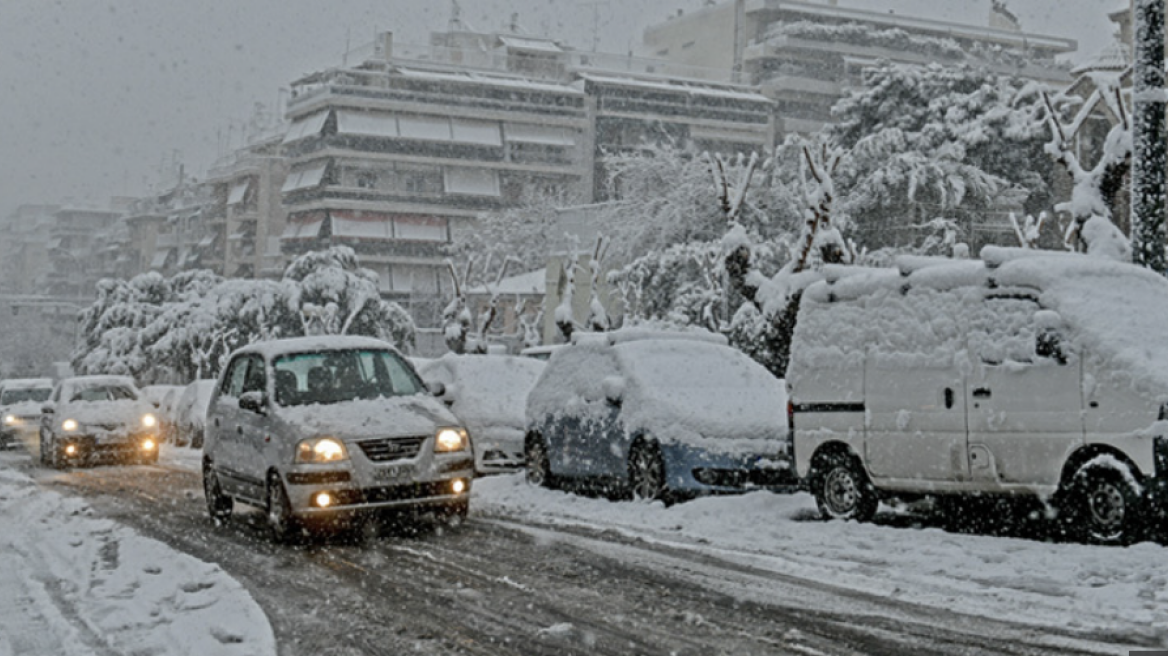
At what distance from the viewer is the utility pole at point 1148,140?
12250 mm

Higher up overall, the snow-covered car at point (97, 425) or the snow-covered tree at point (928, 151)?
the snow-covered tree at point (928, 151)

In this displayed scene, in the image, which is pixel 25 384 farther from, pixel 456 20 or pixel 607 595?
pixel 456 20

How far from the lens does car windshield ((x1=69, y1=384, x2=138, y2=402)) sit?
24.3 metres

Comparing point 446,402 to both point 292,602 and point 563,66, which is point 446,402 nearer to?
point 292,602

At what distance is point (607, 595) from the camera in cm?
848

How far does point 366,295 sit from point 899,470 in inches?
1432

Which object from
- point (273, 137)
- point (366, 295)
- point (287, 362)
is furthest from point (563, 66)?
point (287, 362)

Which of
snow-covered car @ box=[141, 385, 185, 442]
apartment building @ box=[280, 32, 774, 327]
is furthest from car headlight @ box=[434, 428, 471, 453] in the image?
apartment building @ box=[280, 32, 774, 327]

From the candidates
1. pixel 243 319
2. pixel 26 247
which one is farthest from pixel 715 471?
pixel 26 247

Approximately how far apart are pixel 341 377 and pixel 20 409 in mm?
22945

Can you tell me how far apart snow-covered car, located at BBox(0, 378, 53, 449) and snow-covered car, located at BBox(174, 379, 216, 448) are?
10.7ft

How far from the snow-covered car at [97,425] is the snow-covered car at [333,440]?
35.7 ft

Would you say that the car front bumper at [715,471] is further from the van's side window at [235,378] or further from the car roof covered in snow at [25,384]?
the car roof covered in snow at [25,384]

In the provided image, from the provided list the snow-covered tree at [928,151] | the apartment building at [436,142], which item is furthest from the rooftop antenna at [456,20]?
the snow-covered tree at [928,151]
